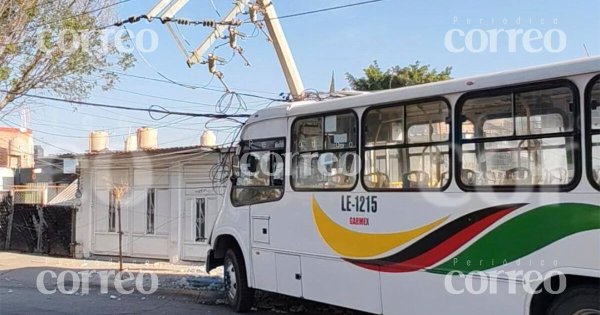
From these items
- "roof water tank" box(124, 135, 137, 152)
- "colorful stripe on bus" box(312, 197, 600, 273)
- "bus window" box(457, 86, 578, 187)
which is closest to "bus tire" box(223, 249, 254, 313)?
"colorful stripe on bus" box(312, 197, 600, 273)

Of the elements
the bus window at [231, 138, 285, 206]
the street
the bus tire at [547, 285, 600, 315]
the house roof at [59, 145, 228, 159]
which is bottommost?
the street

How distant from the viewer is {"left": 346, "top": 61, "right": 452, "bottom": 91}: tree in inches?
1025

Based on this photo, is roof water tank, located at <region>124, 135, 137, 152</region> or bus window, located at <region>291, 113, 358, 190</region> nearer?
bus window, located at <region>291, 113, 358, 190</region>

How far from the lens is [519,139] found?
229 inches

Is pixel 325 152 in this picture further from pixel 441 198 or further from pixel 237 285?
pixel 237 285

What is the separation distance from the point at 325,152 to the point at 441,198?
1962 mm

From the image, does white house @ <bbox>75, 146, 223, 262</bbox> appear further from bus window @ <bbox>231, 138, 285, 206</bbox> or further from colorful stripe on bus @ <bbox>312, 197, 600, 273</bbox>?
colorful stripe on bus @ <bbox>312, 197, 600, 273</bbox>

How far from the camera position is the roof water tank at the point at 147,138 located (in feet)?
68.4

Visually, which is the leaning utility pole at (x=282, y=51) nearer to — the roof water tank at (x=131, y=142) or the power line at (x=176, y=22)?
the power line at (x=176, y=22)

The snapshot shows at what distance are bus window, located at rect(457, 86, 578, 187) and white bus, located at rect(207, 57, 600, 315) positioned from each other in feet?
0.04

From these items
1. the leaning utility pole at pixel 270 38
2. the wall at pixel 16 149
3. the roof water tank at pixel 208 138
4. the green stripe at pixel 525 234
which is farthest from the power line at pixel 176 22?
the wall at pixel 16 149

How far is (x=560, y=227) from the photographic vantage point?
5.34 meters

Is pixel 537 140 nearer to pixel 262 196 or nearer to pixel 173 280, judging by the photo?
pixel 262 196

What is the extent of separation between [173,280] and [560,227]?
907 centimetres
